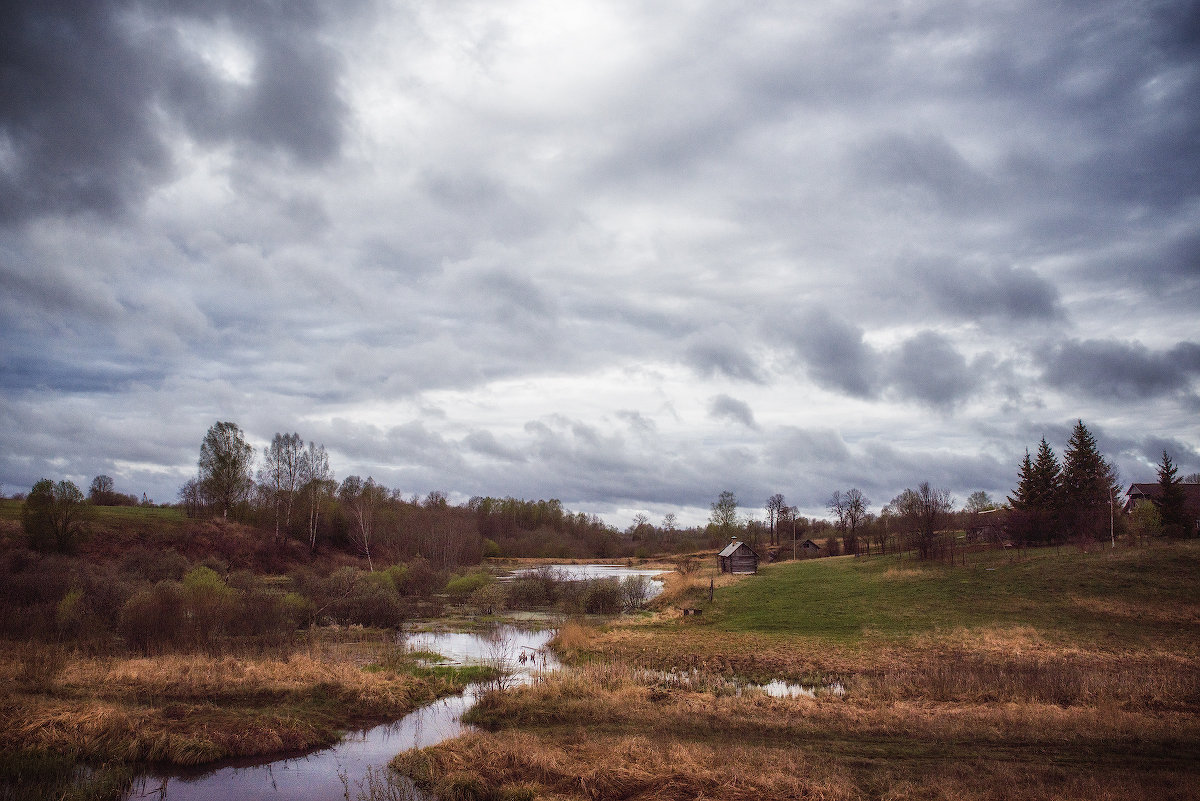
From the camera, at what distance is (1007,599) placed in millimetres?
33688

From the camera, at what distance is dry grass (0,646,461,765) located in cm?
1508

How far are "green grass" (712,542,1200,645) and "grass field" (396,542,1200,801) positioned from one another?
19 cm

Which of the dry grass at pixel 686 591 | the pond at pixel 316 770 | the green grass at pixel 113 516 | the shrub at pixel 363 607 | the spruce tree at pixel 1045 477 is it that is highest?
the spruce tree at pixel 1045 477

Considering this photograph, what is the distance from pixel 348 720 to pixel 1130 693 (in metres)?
21.6

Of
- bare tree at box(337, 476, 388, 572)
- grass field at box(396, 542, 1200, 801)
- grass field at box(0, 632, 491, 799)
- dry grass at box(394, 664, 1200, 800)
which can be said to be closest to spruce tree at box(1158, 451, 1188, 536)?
grass field at box(396, 542, 1200, 801)

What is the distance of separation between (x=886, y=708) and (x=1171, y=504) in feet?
161

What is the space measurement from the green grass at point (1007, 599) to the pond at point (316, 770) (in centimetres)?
1761

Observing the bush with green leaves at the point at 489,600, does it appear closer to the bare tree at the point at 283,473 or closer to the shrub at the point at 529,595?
the shrub at the point at 529,595

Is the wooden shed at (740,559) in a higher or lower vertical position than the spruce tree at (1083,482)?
lower

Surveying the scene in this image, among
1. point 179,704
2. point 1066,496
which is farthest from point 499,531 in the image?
point 179,704

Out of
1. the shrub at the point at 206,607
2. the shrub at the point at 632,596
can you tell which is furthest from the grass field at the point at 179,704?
the shrub at the point at 632,596

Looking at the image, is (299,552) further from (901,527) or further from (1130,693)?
(1130,693)

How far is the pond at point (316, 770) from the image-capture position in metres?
13.5

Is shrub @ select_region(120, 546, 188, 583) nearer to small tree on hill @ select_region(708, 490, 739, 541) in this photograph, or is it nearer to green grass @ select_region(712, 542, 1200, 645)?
green grass @ select_region(712, 542, 1200, 645)
